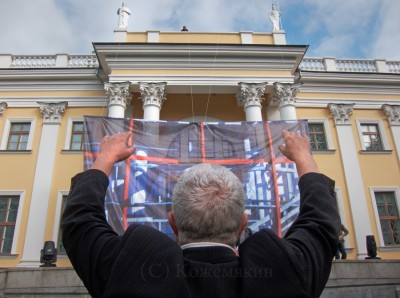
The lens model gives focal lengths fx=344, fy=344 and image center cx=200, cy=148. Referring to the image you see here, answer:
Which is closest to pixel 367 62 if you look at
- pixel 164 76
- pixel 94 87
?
pixel 164 76

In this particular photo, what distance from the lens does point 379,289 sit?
22.9 feet

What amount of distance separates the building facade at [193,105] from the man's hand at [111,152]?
1227 cm

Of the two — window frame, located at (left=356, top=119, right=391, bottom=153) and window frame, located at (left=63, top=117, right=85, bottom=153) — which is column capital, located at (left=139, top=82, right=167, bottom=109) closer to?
window frame, located at (left=63, top=117, right=85, bottom=153)

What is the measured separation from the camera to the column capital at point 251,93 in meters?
14.5

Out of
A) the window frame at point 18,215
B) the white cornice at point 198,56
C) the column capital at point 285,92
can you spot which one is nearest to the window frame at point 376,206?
the column capital at point 285,92

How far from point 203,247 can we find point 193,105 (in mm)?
15488

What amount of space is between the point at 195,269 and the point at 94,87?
16.4 meters

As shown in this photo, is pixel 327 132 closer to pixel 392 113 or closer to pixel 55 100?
pixel 392 113

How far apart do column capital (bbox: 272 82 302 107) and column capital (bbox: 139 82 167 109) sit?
4816 millimetres

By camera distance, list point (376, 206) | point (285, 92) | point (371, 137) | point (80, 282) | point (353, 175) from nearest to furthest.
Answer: point (80, 282) < point (376, 206) < point (285, 92) < point (353, 175) < point (371, 137)

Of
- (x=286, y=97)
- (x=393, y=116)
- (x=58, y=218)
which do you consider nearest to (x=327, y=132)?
(x=286, y=97)

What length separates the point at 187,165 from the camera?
9547 mm

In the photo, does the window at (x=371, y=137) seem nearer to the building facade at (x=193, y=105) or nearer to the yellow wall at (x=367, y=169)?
the building facade at (x=193, y=105)

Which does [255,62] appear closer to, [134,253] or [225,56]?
[225,56]
